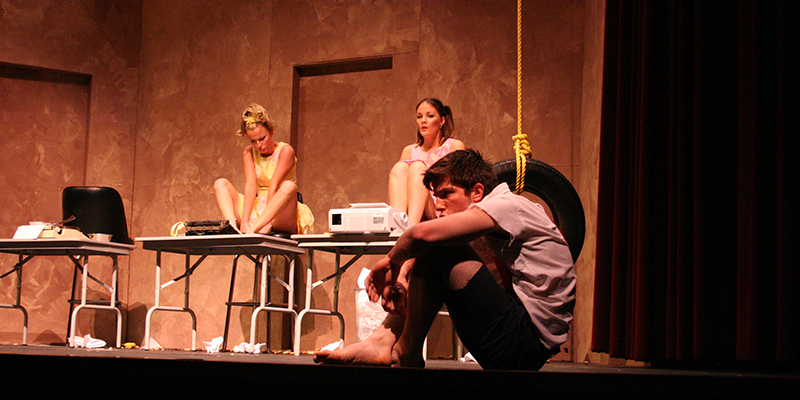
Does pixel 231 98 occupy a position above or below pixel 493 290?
above

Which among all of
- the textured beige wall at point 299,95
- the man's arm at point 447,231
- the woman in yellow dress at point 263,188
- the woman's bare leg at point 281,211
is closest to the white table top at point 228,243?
the woman's bare leg at point 281,211

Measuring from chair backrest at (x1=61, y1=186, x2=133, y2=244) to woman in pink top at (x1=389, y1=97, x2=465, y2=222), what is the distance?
2.16 m

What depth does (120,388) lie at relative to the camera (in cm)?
167

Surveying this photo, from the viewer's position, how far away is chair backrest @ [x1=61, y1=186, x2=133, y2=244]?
489 centimetres

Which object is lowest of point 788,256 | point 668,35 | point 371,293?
point 371,293

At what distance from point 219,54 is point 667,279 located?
13.6ft

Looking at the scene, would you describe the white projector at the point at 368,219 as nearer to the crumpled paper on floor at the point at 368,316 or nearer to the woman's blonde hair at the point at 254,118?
the crumpled paper on floor at the point at 368,316

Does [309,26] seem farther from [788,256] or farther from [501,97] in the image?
[788,256]

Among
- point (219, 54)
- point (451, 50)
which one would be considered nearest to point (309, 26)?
point (219, 54)

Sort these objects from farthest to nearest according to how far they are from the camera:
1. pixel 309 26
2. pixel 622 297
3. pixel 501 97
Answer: pixel 309 26 < pixel 501 97 < pixel 622 297

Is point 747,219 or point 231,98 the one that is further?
point 231,98

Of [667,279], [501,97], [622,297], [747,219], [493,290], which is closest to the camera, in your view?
[493,290]

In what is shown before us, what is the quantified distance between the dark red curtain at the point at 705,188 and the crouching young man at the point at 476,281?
67 cm

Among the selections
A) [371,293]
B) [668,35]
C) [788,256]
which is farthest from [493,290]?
[668,35]
